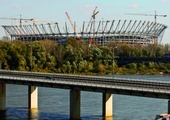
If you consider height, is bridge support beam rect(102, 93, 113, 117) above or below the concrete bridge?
below

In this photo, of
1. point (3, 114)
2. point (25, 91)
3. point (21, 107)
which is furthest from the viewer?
point (25, 91)

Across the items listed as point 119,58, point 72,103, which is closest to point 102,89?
point 72,103

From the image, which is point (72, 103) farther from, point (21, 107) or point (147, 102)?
point (147, 102)

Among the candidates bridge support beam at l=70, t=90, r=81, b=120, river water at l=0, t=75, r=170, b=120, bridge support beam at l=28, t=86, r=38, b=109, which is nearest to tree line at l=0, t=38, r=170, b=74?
river water at l=0, t=75, r=170, b=120

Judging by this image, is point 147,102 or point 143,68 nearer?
point 147,102

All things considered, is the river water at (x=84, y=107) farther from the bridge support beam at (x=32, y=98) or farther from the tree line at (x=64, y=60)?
the tree line at (x=64, y=60)

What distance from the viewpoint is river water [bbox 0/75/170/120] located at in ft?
217

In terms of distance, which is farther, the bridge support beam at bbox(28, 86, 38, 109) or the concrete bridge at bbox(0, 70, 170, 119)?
the bridge support beam at bbox(28, 86, 38, 109)

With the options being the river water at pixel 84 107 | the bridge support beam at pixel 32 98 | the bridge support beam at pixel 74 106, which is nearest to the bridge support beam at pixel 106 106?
the river water at pixel 84 107

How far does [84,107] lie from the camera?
246 feet

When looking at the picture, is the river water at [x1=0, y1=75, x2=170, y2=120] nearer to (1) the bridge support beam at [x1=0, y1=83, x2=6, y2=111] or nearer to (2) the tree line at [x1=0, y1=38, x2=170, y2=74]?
(1) the bridge support beam at [x1=0, y1=83, x2=6, y2=111]

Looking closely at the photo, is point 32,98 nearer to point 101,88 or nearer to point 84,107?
point 84,107

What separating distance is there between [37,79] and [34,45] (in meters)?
91.9

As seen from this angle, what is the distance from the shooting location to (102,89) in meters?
60.7
